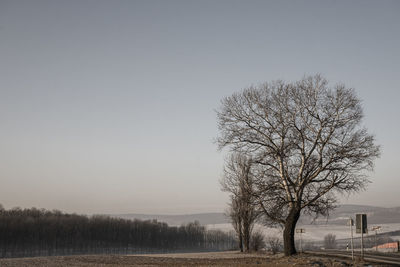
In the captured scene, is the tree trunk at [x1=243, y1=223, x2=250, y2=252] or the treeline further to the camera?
the treeline

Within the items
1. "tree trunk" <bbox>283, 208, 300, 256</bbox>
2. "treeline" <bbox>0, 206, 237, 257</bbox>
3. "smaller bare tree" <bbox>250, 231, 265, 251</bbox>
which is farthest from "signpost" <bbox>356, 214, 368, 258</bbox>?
"treeline" <bbox>0, 206, 237, 257</bbox>

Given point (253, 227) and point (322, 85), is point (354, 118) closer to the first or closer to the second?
point (322, 85)

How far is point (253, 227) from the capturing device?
5203 centimetres

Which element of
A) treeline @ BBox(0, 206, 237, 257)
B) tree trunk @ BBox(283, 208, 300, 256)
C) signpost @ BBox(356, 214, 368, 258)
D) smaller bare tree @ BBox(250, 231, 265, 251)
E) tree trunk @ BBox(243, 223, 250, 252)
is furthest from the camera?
treeline @ BBox(0, 206, 237, 257)

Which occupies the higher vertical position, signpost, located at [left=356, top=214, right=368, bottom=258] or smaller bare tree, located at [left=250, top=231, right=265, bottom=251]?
signpost, located at [left=356, top=214, right=368, bottom=258]

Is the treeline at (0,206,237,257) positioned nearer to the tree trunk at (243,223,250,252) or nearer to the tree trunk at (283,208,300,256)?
the tree trunk at (243,223,250,252)

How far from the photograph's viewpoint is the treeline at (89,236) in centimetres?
8162

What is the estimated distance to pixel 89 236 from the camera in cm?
9862

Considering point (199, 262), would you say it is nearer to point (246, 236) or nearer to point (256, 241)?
point (256, 241)

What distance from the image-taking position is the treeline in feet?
268

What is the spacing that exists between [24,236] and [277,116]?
75.6 metres

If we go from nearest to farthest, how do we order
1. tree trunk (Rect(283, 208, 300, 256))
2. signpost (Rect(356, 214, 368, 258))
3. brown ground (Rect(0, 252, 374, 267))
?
brown ground (Rect(0, 252, 374, 267))
signpost (Rect(356, 214, 368, 258))
tree trunk (Rect(283, 208, 300, 256))

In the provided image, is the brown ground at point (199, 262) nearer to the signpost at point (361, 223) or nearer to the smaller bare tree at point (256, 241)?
the signpost at point (361, 223)

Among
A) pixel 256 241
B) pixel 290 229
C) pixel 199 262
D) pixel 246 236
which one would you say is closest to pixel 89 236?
pixel 246 236
